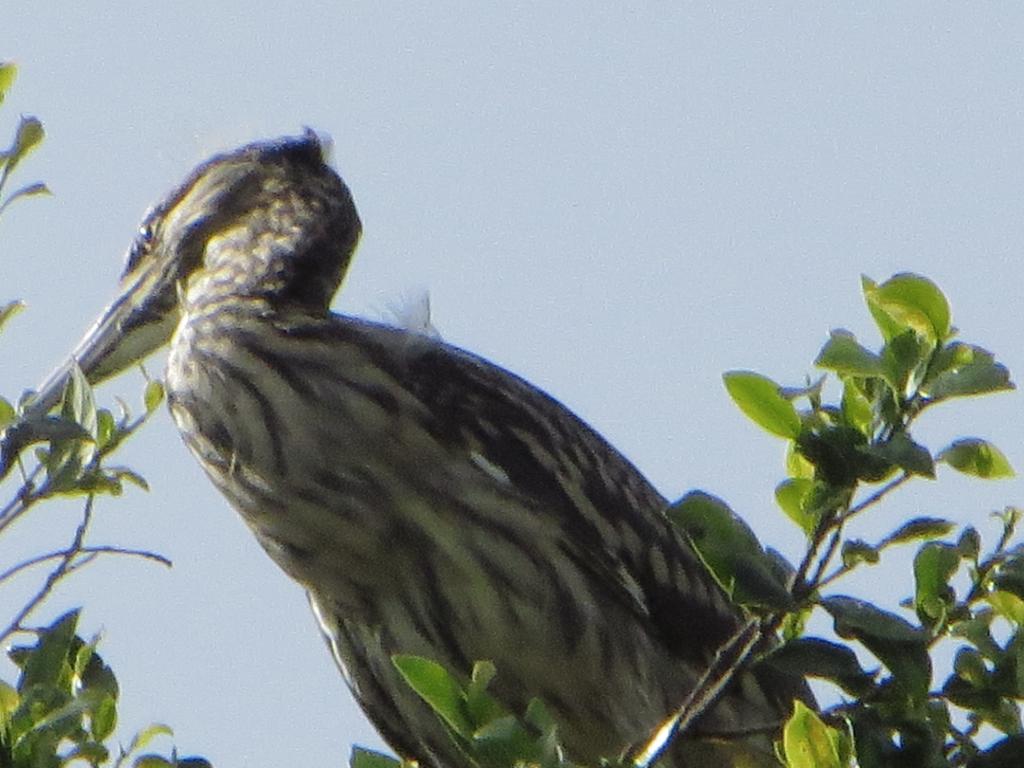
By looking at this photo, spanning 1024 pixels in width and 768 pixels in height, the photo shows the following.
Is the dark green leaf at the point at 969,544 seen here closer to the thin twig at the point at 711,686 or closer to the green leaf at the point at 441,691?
the thin twig at the point at 711,686

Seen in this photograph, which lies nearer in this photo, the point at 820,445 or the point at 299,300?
the point at 820,445

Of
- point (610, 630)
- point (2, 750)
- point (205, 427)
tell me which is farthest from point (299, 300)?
point (2, 750)

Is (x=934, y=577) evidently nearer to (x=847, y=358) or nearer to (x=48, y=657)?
(x=847, y=358)

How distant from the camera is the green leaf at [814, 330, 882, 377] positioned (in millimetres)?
2740

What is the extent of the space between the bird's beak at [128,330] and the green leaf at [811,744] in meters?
3.09

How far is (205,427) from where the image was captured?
15.7 feet

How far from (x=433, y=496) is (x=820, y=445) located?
2.04 m

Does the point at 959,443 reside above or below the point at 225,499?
above

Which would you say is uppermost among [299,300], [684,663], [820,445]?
[820,445]

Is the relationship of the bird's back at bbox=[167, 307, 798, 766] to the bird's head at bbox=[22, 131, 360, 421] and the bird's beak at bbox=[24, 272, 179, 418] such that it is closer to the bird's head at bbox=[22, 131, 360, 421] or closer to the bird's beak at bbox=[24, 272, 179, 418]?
the bird's head at bbox=[22, 131, 360, 421]

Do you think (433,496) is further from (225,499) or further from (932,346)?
(932,346)

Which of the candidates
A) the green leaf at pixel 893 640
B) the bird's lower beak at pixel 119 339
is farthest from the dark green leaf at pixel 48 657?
the bird's lower beak at pixel 119 339

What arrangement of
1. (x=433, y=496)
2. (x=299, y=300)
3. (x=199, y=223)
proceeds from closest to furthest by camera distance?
(x=433, y=496) < (x=299, y=300) < (x=199, y=223)

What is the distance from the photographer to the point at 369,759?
2693mm
